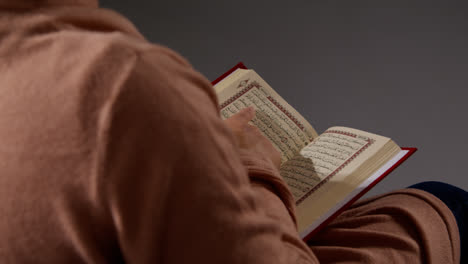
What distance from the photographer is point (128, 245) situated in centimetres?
39

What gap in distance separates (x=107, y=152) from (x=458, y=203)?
0.61m

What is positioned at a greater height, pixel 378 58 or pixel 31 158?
pixel 31 158

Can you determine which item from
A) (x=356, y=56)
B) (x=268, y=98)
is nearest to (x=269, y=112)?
(x=268, y=98)

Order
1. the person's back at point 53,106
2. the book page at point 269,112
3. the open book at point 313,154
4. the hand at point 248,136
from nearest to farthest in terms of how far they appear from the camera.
→ the person's back at point 53,106, the hand at point 248,136, the open book at point 313,154, the book page at point 269,112

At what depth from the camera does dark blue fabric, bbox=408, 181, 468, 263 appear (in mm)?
780

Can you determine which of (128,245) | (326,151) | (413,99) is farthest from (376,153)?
(413,99)

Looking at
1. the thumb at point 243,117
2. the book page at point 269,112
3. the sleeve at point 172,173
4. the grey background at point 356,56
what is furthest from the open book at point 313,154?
the grey background at point 356,56

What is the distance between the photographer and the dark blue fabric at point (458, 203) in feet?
2.56

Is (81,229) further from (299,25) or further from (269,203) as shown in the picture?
(299,25)

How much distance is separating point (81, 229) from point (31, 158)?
0.06 metres

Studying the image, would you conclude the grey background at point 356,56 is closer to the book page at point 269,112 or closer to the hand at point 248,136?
the book page at point 269,112

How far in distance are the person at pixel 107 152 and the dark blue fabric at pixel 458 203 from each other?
18.7 inches

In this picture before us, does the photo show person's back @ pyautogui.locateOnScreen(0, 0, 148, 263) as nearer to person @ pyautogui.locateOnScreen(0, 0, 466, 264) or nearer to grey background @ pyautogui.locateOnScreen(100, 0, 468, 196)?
person @ pyautogui.locateOnScreen(0, 0, 466, 264)

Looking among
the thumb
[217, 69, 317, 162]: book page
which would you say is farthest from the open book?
the thumb
